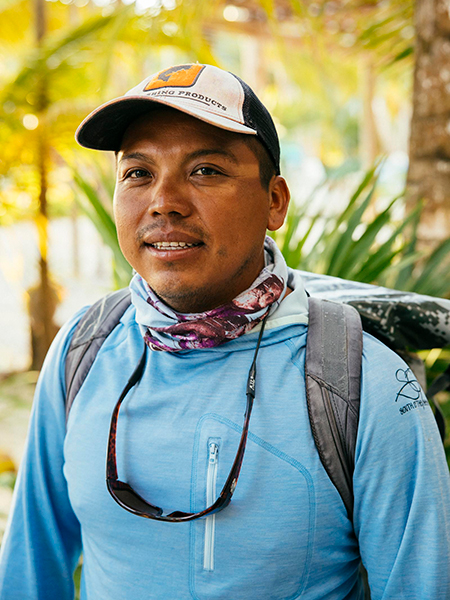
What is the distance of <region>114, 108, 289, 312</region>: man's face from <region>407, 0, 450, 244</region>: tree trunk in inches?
58.7

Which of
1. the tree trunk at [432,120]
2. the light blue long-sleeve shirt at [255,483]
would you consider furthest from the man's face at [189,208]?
the tree trunk at [432,120]

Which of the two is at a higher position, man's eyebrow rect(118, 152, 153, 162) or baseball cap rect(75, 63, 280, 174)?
baseball cap rect(75, 63, 280, 174)

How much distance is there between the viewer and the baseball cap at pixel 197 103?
1033 millimetres

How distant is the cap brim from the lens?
101 cm

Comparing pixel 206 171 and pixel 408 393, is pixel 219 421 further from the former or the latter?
pixel 206 171

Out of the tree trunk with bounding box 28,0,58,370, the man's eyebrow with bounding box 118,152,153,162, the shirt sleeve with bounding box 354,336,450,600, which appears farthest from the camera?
the tree trunk with bounding box 28,0,58,370

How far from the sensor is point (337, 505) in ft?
3.40

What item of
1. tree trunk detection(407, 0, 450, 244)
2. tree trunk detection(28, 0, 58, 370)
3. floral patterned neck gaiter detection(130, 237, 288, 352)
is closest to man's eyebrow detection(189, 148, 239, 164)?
floral patterned neck gaiter detection(130, 237, 288, 352)

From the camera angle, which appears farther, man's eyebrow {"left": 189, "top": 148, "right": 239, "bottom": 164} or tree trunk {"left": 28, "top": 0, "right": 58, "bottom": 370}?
tree trunk {"left": 28, "top": 0, "right": 58, "bottom": 370}

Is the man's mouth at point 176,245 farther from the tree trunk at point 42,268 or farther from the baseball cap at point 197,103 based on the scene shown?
the tree trunk at point 42,268

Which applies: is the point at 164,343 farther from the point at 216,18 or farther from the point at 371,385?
the point at 216,18

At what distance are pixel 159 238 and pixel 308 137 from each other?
40975mm

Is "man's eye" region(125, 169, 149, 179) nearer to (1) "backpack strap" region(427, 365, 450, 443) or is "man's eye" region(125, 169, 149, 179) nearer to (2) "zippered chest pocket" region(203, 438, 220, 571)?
(2) "zippered chest pocket" region(203, 438, 220, 571)

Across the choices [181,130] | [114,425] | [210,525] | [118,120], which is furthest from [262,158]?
[210,525]
